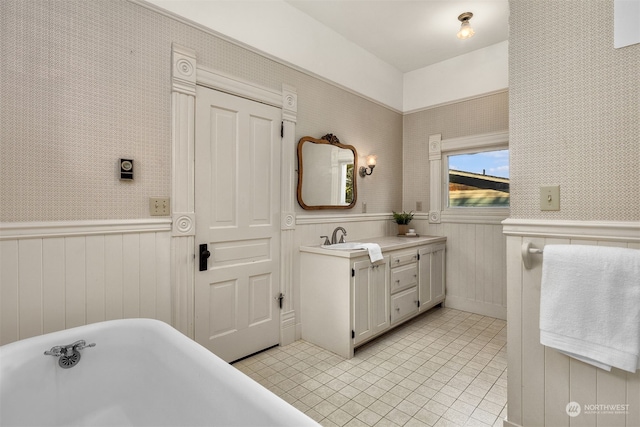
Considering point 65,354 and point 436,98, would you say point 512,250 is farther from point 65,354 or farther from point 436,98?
point 436,98

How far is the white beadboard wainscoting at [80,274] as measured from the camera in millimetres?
1548

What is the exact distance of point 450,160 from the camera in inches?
150

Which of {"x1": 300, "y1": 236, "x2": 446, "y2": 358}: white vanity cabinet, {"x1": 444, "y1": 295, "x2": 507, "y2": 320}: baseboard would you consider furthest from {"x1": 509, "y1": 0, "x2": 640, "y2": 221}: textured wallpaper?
{"x1": 444, "y1": 295, "x2": 507, "y2": 320}: baseboard

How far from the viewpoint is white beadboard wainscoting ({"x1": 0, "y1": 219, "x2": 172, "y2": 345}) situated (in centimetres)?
155

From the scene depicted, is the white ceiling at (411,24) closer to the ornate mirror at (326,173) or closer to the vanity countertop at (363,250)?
the ornate mirror at (326,173)

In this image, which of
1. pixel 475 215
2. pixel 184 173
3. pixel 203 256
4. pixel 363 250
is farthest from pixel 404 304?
pixel 184 173

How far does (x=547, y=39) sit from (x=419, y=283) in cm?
237

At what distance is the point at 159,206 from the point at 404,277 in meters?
2.23

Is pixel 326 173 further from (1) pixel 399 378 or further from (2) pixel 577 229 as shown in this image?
(2) pixel 577 229

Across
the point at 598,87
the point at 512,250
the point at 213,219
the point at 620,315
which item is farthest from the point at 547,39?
the point at 213,219

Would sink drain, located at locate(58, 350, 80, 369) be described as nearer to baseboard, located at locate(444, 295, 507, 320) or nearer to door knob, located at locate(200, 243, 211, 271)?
door knob, located at locate(200, 243, 211, 271)

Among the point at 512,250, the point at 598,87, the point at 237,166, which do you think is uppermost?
the point at 598,87

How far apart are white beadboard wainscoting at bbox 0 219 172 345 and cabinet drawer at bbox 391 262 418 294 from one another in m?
1.89

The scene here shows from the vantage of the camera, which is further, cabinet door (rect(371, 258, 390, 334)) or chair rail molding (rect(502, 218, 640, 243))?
cabinet door (rect(371, 258, 390, 334))
